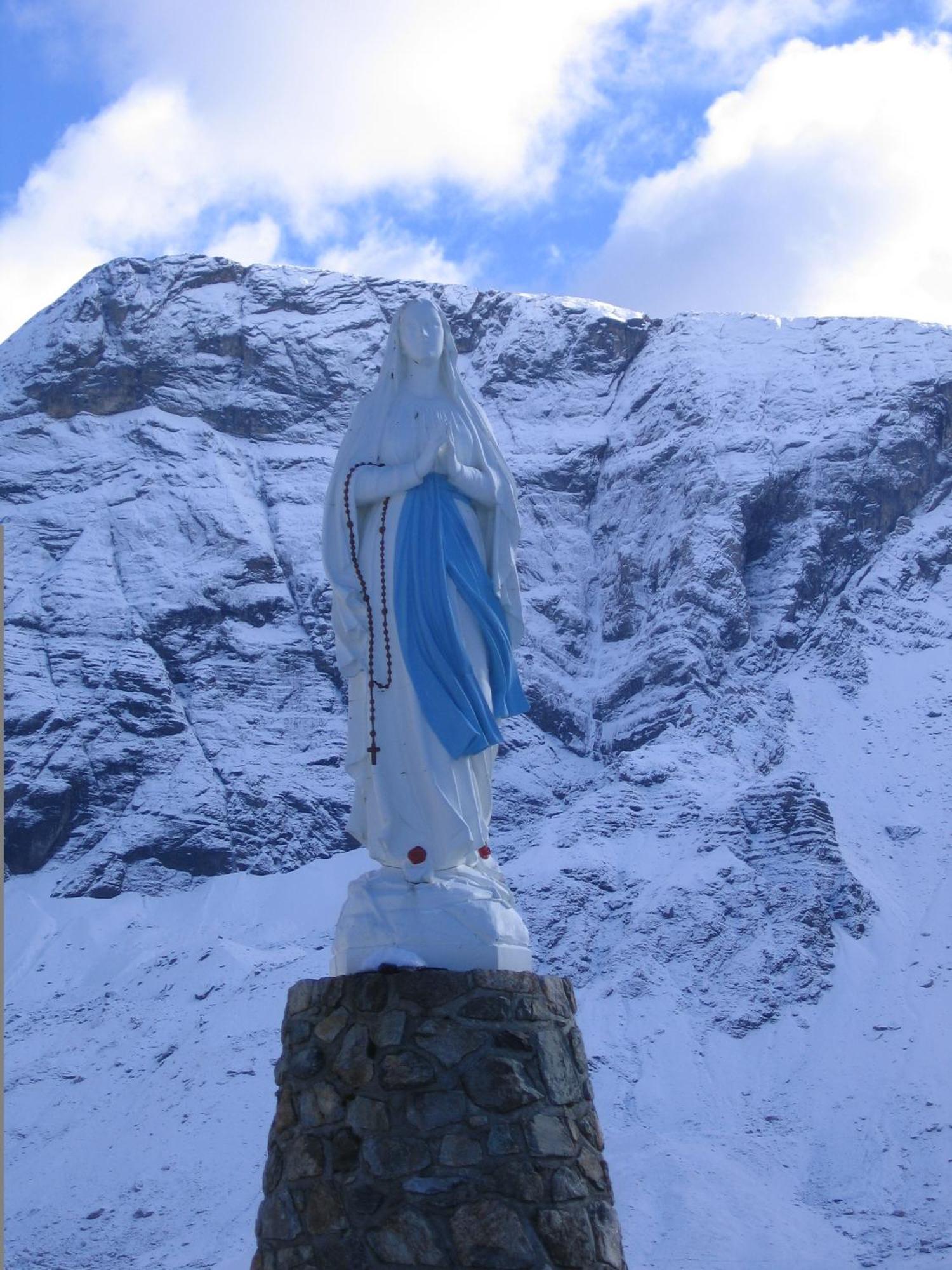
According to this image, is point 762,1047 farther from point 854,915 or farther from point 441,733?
point 441,733

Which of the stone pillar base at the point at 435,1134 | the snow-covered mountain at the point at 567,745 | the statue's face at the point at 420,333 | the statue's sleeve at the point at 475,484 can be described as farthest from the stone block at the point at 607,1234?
the snow-covered mountain at the point at 567,745

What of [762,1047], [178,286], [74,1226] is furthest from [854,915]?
[178,286]

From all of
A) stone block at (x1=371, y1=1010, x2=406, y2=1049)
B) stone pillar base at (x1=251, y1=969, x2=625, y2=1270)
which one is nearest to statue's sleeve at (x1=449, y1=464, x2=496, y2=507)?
stone pillar base at (x1=251, y1=969, x2=625, y2=1270)

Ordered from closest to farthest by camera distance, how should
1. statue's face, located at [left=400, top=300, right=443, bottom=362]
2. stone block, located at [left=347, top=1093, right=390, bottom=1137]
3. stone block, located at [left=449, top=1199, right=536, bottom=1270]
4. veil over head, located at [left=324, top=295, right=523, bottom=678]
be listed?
stone block, located at [left=449, top=1199, right=536, bottom=1270] < stone block, located at [left=347, top=1093, right=390, bottom=1137] < veil over head, located at [left=324, top=295, right=523, bottom=678] < statue's face, located at [left=400, top=300, right=443, bottom=362]

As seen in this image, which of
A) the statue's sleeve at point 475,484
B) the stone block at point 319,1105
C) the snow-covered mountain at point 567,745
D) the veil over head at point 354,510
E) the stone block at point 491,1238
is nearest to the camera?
the stone block at point 491,1238

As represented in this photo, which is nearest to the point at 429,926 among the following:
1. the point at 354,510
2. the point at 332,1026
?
the point at 332,1026

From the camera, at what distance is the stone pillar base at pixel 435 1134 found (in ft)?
22.6

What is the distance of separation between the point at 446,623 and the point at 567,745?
65.6 metres

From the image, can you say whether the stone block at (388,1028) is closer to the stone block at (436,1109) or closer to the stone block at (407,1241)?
the stone block at (436,1109)

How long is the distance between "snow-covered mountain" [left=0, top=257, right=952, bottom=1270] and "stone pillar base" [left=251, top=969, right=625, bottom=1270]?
35.5m

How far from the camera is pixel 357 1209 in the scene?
6.98 meters

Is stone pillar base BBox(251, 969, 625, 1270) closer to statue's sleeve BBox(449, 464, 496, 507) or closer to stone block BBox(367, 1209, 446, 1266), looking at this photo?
stone block BBox(367, 1209, 446, 1266)

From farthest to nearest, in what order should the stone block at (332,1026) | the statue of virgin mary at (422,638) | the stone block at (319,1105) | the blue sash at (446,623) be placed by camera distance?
the blue sash at (446,623) → the statue of virgin mary at (422,638) → the stone block at (332,1026) → the stone block at (319,1105)

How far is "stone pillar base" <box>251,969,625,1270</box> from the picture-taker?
22.6ft
